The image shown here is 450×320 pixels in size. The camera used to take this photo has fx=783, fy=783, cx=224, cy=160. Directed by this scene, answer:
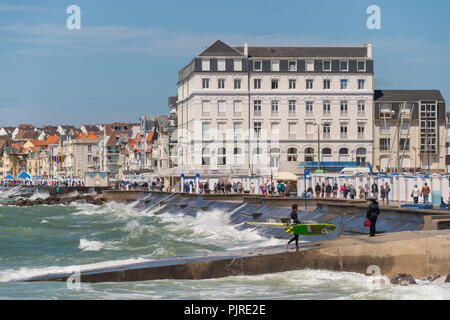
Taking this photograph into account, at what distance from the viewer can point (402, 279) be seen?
22156 mm

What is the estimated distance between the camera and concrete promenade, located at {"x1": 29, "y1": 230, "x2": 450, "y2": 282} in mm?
23078

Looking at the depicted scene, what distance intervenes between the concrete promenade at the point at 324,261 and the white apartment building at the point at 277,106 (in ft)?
258

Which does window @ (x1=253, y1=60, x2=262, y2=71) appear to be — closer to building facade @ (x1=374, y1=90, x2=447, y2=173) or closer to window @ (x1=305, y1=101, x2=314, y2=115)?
window @ (x1=305, y1=101, x2=314, y2=115)

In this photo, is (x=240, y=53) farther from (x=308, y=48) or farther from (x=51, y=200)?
(x=51, y=200)

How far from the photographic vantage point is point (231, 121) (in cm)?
10612

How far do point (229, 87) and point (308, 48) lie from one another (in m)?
12.6

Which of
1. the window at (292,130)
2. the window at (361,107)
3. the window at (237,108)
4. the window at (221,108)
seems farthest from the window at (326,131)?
the window at (221,108)

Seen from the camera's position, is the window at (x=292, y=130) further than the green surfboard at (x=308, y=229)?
Yes

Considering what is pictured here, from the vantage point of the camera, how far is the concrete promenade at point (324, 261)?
23.1 meters

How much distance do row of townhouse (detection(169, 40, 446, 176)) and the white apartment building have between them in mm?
135

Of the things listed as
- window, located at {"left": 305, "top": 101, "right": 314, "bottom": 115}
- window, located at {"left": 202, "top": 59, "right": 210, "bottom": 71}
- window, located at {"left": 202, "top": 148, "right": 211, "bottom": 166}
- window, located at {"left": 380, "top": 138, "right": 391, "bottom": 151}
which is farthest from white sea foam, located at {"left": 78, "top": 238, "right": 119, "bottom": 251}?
window, located at {"left": 380, "top": 138, "right": 391, "bottom": 151}

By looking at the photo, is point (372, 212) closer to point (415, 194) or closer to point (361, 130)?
point (415, 194)

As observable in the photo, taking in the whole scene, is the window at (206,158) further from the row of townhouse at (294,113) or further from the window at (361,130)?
the window at (361,130)

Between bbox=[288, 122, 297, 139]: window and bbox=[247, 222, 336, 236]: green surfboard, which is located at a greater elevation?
bbox=[288, 122, 297, 139]: window
